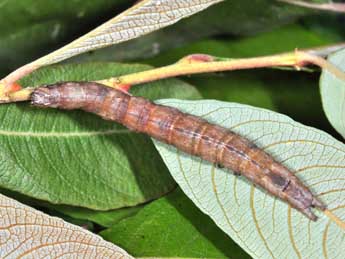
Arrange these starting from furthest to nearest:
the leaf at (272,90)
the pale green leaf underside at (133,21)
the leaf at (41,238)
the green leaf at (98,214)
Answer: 1. the leaf at (272,90)
2. the green leaf at (98,214)
3. the pale green leaf underside at (133,21)
4. the leaf at (41,238)

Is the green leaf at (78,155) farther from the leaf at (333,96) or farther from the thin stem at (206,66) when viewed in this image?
the leaf at (333,96)

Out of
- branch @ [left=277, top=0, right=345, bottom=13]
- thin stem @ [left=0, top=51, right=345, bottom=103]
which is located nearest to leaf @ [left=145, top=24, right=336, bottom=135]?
branch @ [left=277, top=0, right=345, bottom=13]

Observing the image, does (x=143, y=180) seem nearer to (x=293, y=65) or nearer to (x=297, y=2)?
(x=293, y=65)

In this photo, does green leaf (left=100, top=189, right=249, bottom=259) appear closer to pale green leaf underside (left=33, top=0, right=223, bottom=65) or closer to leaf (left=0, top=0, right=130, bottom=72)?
pale green leaf underside (left=33, top=0, right=223, bottom=65)

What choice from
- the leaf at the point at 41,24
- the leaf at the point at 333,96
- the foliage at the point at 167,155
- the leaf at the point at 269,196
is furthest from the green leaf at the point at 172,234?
the leaf at the point at 41,24

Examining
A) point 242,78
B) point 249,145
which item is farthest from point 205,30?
point 249,145

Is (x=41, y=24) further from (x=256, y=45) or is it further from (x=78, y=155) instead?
(x=256, y=45)

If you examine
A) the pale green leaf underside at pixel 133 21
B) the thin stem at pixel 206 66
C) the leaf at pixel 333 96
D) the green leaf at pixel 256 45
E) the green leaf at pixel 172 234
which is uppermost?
the pale green leaf underside at pixel 133 21
